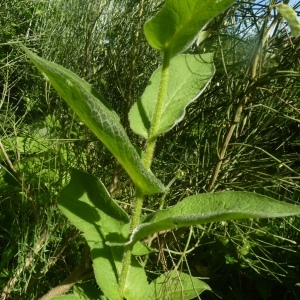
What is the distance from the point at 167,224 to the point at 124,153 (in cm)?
9

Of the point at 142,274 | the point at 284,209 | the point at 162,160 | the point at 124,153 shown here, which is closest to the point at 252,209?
the point at 284,209

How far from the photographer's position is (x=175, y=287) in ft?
2.64

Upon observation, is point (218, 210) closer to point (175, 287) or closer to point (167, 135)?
point (175, 287)

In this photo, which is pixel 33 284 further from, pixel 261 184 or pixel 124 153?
pixel 124 153

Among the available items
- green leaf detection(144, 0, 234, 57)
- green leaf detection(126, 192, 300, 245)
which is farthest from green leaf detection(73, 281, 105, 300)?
green leaf detection(144, 0, 234, 57)

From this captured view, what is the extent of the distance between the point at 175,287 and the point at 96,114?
40cm

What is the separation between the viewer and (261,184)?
3.46 feet

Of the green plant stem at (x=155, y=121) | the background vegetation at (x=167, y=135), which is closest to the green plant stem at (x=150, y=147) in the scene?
the green plant stem at (x=155, y=121)

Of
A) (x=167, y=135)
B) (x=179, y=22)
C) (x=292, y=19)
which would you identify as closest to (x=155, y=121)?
(x=179, y=22)

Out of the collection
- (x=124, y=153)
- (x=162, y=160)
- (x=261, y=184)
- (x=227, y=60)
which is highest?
(x=124, y=153)

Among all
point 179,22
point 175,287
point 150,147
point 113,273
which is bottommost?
point 175,287

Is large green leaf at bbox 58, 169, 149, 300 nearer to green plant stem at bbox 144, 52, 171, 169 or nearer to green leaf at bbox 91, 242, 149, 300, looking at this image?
green leaf at bbox 91, 242, 149, 300

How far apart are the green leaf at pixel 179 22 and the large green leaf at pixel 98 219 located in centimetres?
23

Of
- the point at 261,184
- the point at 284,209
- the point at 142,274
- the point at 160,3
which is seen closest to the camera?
the point at 284,209
